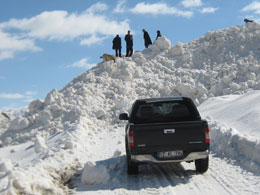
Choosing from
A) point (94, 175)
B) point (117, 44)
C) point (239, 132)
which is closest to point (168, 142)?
point (94, 175)

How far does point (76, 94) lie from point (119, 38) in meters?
6.12

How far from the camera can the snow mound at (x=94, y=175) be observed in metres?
6.39

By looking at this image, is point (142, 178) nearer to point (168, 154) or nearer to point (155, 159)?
point (155, 159)

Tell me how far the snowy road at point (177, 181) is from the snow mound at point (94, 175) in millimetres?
89

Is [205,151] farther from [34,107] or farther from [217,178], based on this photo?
[34,107]

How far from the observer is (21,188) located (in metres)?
5.09

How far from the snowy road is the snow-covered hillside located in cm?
2

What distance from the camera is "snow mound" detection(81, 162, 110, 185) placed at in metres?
6.39

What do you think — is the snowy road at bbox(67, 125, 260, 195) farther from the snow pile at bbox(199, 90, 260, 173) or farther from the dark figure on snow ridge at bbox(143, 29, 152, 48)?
the dark figure on snow ridge at bbox(143, 29, 152, 48)

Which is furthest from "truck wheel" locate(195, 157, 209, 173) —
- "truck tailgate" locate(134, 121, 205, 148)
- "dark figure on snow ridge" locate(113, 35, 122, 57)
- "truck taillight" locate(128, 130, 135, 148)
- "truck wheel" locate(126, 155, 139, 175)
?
"dark figure on snow ridge" locate(113, 35, 122, 57)

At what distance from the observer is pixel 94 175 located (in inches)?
252

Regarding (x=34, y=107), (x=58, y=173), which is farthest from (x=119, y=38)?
(x=58, y=173)

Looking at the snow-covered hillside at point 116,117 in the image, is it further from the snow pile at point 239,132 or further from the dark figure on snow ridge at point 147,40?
the dark figure on snow ridge at point 147,40

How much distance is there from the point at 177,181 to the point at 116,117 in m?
11.0
